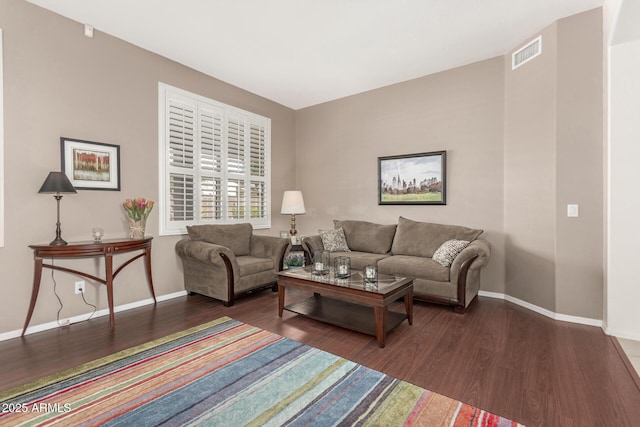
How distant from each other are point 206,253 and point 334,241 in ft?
6.01

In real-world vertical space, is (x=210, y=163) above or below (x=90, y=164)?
above

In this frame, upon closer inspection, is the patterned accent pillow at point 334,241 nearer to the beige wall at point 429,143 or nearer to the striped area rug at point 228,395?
the beige wall at point 429,143

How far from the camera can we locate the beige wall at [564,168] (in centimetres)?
288

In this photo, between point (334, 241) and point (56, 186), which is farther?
point (334, 241)

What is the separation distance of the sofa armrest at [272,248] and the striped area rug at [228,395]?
5.56 ft

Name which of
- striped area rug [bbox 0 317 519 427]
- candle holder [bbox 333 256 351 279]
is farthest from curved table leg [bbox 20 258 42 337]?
candle holder [bbox 333 256 351 279]

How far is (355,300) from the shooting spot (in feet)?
8.38

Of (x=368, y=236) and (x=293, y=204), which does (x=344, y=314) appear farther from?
(x=293, y=204)

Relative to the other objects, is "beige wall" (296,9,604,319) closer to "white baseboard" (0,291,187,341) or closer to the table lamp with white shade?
the table lamp with white shade

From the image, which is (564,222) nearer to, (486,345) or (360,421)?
(486,345)

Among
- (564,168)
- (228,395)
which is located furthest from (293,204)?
(564,168)

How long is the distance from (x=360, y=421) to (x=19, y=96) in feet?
12.4

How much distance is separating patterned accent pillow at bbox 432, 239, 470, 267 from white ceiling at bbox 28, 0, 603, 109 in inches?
90.6

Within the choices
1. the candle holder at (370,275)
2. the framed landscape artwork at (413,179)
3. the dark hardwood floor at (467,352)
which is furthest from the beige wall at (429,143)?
the candle holder at (370,275)
